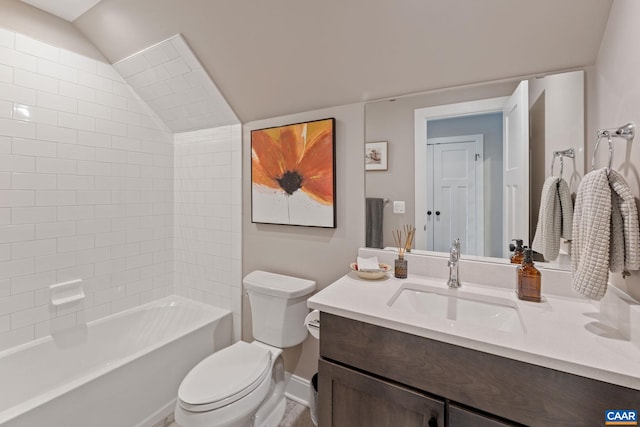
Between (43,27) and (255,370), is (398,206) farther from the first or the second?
(43,27)

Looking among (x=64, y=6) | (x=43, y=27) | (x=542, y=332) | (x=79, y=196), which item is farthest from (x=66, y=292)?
(x=542, y=332)

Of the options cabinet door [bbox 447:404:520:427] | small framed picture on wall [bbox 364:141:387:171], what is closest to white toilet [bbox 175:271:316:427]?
small framed picture on wall [bbox 364:141:387:171]

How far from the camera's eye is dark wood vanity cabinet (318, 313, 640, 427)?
75cm

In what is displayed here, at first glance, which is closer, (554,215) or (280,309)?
(554,215)

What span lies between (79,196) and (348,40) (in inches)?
77.8

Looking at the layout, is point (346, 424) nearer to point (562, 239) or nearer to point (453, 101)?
point (562, 239)

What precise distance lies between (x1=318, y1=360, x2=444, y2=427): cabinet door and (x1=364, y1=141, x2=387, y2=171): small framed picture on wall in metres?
1.04

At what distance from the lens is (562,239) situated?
3.93 feet

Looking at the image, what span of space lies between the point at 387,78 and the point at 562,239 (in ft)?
3.62

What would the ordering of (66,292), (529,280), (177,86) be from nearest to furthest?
(529,280) → (66,292) → (177,86)

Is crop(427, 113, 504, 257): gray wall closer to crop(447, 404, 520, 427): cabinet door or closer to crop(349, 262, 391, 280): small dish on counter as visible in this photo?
crop(349, 262, 391, 280): small dish on counter

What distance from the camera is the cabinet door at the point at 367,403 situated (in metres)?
0.94

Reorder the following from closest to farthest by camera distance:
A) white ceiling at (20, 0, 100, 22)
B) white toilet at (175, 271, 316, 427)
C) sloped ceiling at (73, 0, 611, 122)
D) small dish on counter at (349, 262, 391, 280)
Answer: sloped ceiling at (73, 0, 611, 122), white toilet at (175, 271, 316, 427), small dish on counter at (349, 262, 391, 280), white ceiling at (20, 0, 100, 22)

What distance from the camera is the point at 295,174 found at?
188cm
